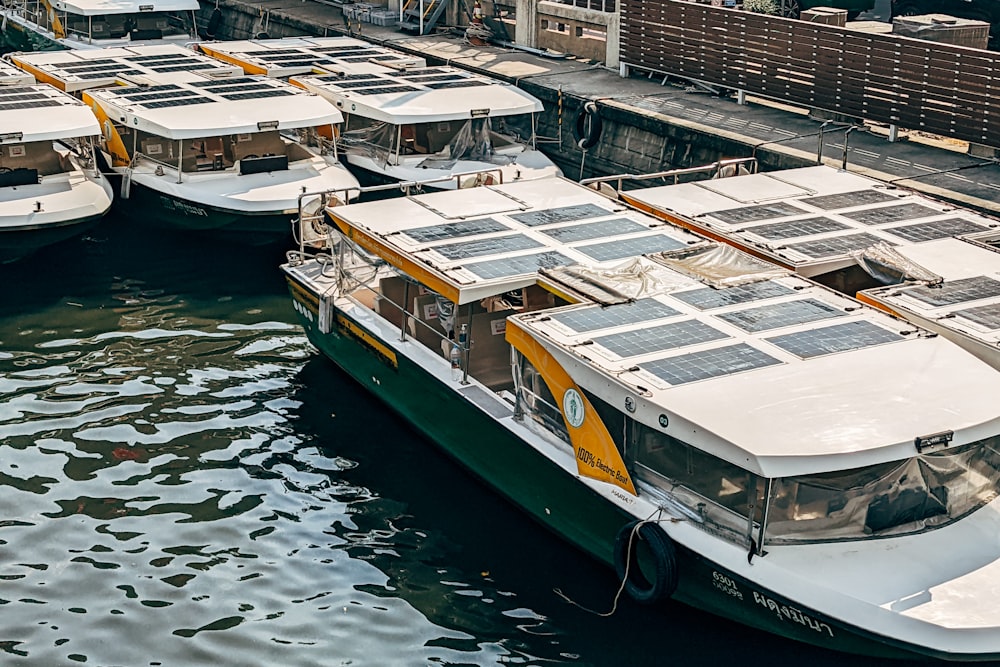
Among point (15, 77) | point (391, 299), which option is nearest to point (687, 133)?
point (391, 299)

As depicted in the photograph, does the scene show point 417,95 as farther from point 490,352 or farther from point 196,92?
point 490,352

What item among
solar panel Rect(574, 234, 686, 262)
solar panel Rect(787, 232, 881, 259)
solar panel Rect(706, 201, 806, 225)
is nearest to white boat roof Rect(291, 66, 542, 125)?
solar panel Rect(706, 201, 806, 225)

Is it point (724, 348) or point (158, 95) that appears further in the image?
point (158, 95)

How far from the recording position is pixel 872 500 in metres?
11.9

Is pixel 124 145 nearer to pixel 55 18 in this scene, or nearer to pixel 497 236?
pixel 497 236

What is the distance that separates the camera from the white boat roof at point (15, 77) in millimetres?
26253

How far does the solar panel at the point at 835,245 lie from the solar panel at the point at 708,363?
314 centimetres

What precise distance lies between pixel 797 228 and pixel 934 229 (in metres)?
1.65

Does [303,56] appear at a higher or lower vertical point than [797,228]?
higher

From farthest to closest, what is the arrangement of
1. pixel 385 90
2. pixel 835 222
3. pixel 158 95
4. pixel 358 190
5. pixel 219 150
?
1. pixel 385 90
2. pixel 158 95
3. pixel 219 150
4. pixel 358 190
5. pixel 835 222

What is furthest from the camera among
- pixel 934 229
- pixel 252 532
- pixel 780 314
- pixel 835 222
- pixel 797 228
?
pixel 835 222

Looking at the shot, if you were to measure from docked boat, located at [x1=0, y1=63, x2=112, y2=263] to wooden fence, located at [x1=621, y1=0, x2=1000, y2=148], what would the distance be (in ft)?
40.1

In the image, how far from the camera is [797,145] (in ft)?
77.6

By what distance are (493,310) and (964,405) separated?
612 cm
